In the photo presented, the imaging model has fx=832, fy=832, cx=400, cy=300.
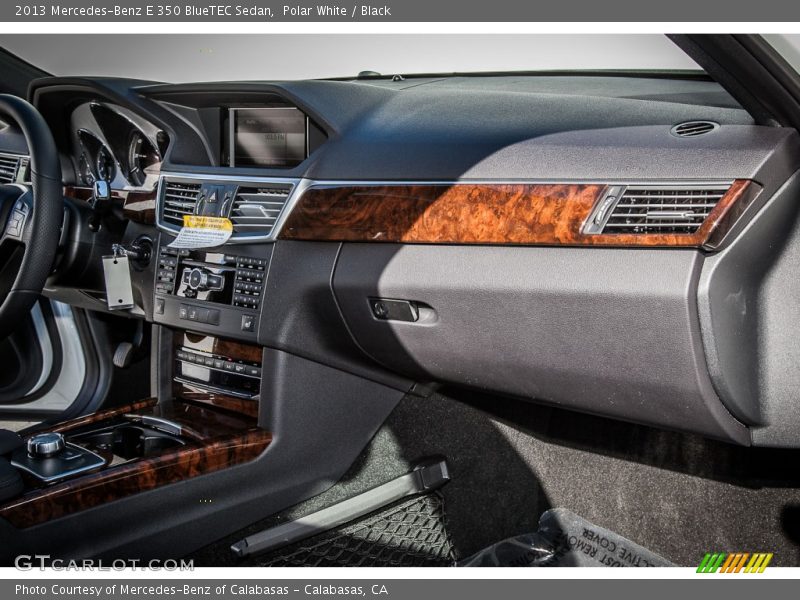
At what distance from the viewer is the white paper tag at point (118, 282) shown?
2068 millimetres

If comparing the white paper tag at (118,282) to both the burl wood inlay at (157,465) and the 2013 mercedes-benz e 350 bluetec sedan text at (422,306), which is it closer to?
the 2013 mercedes-benz e 350 bluetec sedan text at (422,306)

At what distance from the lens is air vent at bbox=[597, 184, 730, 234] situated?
4.18ft

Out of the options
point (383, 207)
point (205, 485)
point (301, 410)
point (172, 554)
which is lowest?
point (172, 554)

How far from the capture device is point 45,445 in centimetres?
173

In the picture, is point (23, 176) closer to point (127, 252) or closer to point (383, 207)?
point (127, 252)

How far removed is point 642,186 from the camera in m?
1.33

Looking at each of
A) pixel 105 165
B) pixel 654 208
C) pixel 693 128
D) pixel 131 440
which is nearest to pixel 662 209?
pixel 654 208

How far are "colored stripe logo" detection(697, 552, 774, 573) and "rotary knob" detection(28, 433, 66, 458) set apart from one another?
1.41 meters

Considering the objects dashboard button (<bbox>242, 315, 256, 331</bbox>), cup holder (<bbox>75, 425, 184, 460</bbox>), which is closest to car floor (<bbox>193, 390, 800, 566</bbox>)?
cup holder (<bbox>75, 425, 184, 460</bbox>)

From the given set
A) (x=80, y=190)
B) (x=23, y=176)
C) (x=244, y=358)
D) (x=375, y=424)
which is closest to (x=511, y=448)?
(x=375, y=424)

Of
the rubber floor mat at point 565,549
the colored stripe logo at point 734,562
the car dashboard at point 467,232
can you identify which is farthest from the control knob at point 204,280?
the colored stripe logo at point 734,562

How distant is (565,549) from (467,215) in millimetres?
927

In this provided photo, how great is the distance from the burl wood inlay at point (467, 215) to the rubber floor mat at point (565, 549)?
0.84 meters

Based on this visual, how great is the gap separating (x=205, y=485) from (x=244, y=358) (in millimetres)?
308
